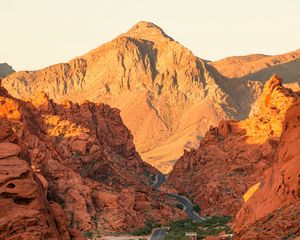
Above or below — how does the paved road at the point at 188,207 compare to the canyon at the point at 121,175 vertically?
below

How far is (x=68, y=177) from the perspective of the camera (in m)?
94.8

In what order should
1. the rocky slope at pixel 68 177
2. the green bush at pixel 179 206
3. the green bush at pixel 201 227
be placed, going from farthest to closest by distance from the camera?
1. the green bush at pixel 179 206
2. the green bush at pixel 201 227
3. the rocky slope at pixel 68 177

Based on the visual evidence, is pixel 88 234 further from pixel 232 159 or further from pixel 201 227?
pixel 232 159

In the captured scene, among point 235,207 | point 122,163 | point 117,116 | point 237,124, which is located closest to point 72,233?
point 235,207

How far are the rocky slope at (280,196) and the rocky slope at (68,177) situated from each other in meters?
15.2

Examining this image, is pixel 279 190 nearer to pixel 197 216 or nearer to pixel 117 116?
pixel 197 216

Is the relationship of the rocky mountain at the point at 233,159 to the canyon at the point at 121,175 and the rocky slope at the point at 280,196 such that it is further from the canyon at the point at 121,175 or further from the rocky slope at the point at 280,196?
the rocky slope at the point at 280,196

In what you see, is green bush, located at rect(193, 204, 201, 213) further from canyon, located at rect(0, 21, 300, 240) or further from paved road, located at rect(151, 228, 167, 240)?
paved road, located at rect(151, 228, 167, 240)

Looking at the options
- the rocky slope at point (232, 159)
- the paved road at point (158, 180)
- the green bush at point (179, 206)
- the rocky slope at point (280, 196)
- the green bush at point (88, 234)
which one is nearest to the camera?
the rocky slope at point (280, 196)

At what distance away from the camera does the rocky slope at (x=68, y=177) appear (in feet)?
177

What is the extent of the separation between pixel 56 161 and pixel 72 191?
17.3 feet

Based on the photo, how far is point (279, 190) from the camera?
1797 inches

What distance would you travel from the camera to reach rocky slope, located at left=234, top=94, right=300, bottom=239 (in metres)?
36.7

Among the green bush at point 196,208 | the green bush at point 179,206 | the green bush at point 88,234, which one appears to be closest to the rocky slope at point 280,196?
the green bush at point 88,234
